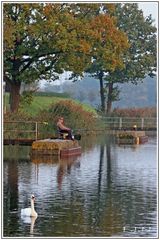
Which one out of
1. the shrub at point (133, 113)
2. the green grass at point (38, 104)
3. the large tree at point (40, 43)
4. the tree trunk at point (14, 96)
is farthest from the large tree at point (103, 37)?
the shrub at point (133, 113)

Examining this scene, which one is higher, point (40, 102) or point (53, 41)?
point (53, 41)

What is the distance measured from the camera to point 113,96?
2813 inches

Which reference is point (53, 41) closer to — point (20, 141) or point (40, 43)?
point (40, 43)

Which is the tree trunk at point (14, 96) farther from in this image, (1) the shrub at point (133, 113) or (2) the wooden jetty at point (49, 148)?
(1) the shrub at point (133, 113)

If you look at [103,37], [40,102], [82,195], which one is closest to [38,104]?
[40,102]

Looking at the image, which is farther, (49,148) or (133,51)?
(133,51)

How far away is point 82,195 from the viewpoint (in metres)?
21.4

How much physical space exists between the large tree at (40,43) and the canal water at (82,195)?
42.5 feet

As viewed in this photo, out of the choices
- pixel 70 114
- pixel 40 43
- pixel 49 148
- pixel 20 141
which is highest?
pixel 40 43

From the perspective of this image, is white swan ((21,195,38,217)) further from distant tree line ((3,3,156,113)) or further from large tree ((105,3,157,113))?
large tree ((105,3,157,113))

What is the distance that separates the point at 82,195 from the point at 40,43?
1068 inches

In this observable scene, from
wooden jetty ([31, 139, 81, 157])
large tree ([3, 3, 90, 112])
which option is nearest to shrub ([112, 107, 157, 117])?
large tree ([3, 3, 90, 112])

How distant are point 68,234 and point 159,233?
168 centimetres

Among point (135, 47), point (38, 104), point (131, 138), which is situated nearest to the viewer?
point (131, 138)
